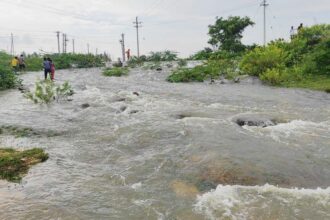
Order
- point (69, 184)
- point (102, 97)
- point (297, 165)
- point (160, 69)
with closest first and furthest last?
point (69, 184), point (297, 165), point (102, 97), point (160, 69)

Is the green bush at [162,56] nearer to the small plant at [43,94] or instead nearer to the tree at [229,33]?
the tree at [229,33]

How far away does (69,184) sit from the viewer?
6.88 meters

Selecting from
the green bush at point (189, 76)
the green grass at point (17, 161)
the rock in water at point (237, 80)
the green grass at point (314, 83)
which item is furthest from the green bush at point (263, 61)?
the green grass at point (17, 161)

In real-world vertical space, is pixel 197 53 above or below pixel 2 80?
above

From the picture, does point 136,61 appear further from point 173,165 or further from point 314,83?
point 173,165

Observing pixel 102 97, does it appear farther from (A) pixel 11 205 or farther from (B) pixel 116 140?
(A) pixel 11 205

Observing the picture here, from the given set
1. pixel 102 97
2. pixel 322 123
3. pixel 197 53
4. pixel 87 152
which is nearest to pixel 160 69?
pixel 197 53

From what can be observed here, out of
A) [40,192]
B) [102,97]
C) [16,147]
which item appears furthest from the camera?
[102,97]

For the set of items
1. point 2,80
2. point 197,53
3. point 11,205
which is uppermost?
point 197,53

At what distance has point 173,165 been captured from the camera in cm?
776

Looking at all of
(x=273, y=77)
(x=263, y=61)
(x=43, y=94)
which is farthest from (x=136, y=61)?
(x=43, y=94)

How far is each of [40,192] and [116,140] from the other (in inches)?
145

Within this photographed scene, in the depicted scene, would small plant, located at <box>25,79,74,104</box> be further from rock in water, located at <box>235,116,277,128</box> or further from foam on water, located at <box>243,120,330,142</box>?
foam on water, located at <box>243,120,330,142</box>

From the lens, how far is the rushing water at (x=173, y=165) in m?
5.80
